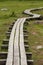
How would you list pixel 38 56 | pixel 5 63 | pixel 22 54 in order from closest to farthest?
1. pixel 5 63
2. pixel 22 54
3. pixel 38 56

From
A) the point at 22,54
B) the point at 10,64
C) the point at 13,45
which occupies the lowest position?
the point at 10,64

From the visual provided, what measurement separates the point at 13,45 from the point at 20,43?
439 mm

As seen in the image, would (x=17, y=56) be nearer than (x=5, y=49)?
Yes

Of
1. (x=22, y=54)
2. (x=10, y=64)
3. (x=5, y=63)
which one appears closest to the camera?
(x=10, y=64)

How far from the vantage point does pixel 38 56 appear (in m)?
9.59

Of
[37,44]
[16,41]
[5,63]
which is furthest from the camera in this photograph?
[37,44]

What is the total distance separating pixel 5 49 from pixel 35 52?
1.27 m

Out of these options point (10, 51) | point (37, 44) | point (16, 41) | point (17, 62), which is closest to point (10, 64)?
point (17, 62)

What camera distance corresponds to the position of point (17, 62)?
757 cm

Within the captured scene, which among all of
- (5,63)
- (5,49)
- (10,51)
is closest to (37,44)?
(5,49)

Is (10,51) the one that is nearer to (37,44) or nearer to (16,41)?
(16,41)

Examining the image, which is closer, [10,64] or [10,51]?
[10,64]

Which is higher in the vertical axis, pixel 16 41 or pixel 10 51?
pixel 16 41

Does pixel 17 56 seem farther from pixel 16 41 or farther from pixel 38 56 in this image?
pixel 16 41
